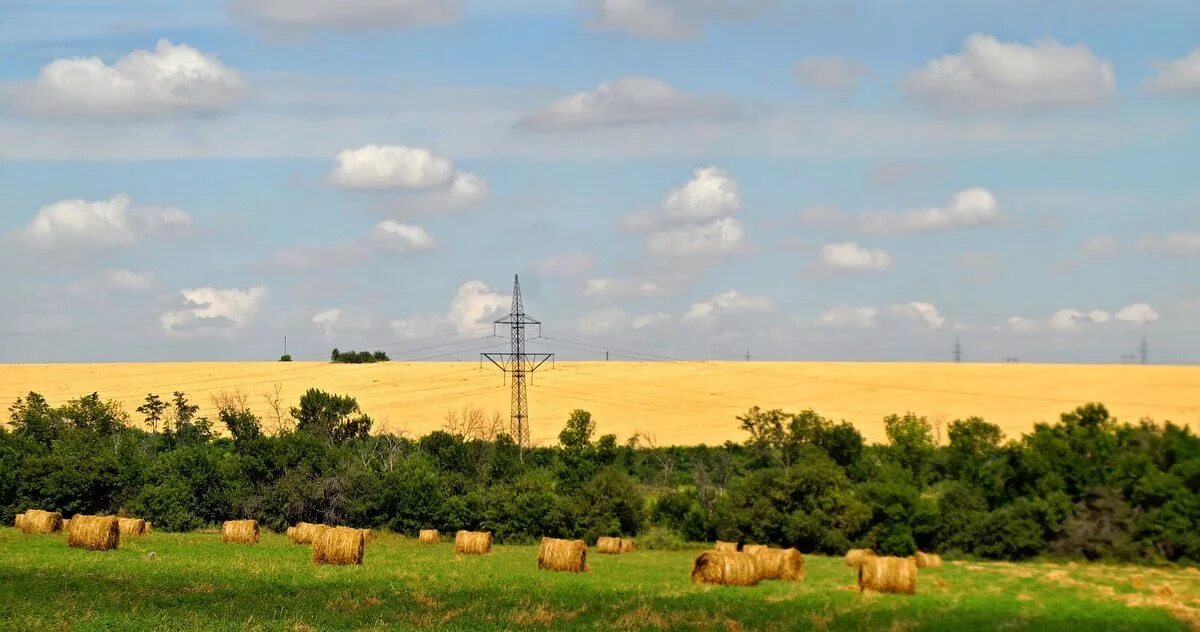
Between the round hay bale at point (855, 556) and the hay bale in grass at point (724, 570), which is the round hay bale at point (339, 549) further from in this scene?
the round hay bale at point (855, 556)

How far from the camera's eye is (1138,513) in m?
68.1

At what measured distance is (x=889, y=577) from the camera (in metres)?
43.9

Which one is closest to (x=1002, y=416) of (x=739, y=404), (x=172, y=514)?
(x=739, y=404)

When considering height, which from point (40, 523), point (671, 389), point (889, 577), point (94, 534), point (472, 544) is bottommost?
point (472, 544)

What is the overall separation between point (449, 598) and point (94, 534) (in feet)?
57.5

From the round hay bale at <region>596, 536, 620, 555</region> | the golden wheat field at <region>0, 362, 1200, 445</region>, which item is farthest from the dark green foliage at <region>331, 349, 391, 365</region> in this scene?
the round hay bale at <region>596, 536, 620, 555</region>

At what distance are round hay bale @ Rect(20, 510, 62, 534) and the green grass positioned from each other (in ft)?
6.08

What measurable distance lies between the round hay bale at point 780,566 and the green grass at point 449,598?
0.93 m

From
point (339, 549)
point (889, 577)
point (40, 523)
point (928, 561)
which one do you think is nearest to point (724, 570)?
point (889, 577)

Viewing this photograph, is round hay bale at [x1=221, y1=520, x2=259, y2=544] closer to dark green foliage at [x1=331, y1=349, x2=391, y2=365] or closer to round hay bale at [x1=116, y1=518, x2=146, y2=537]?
round hay bale at [x1=116, y1=518, x2=146, y2=537]

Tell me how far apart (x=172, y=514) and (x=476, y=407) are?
6198 cm

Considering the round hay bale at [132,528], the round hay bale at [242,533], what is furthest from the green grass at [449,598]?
the round hay bale at [242,533]

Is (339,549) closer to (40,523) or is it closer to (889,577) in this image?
(40,523)

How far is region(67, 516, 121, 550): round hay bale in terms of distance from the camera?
4756cm
